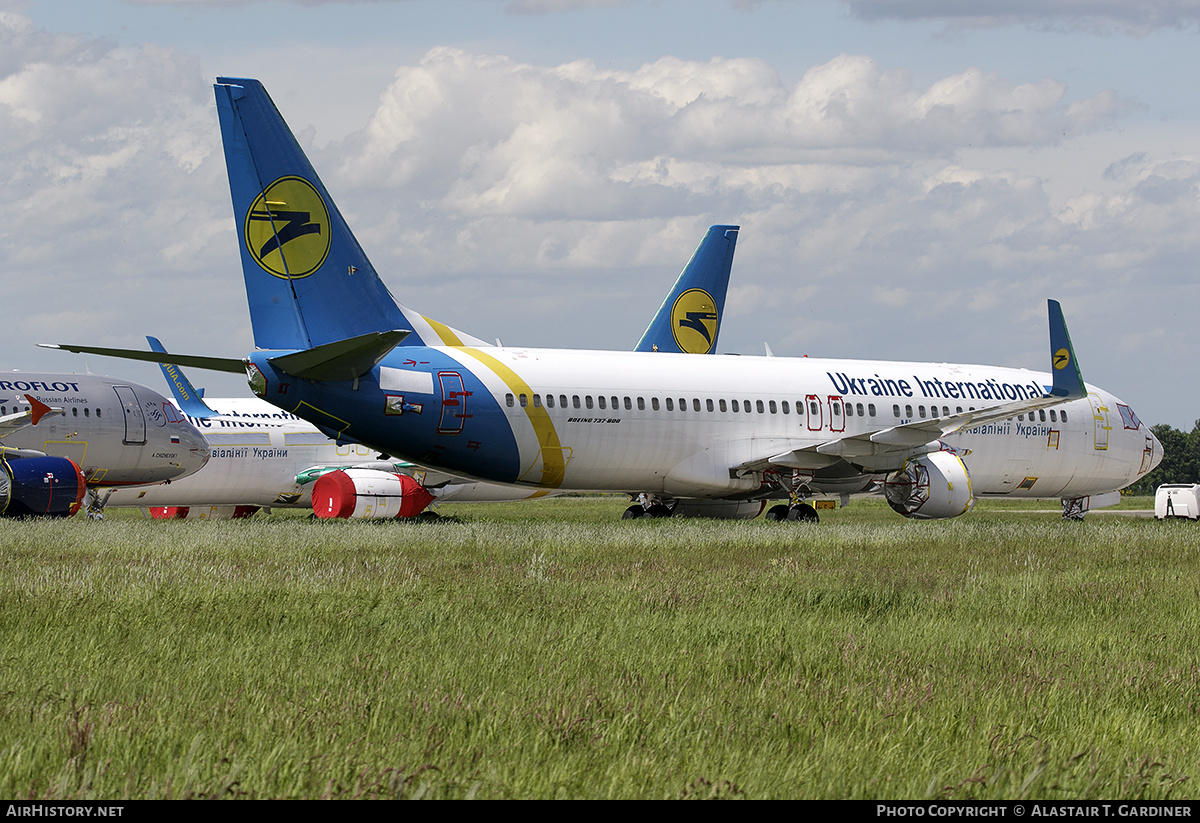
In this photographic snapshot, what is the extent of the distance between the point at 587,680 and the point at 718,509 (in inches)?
916

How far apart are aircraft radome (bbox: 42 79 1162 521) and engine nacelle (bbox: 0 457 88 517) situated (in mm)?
6827

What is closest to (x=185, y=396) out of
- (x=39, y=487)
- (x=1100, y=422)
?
(x=39, y=487)

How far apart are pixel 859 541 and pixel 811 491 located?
27.0ft

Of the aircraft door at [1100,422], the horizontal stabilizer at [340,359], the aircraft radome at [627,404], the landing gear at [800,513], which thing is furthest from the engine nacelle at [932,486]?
the horizontal stabilizer at [340,359]

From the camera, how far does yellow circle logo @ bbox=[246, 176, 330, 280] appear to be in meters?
22.3

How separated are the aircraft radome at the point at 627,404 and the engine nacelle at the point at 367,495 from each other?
439cm

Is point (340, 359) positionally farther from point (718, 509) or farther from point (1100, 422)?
point (1100, 422)

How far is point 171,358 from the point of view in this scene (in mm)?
21406

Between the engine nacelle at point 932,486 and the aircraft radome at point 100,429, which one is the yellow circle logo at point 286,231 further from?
the engine nacelle at point 932,486

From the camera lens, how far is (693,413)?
2648 cm

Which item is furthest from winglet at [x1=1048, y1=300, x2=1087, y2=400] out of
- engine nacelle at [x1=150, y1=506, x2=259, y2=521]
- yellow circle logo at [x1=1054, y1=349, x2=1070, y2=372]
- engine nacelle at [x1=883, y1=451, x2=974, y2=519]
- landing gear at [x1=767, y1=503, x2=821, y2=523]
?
engine nacelle at [x1=150, y1=506, x2=259, y2=521]

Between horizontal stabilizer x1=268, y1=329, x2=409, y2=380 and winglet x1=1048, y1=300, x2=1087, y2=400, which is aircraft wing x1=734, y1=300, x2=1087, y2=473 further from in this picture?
horizontal stabilizer x1=268, y1=329, x2=409, y2=380
